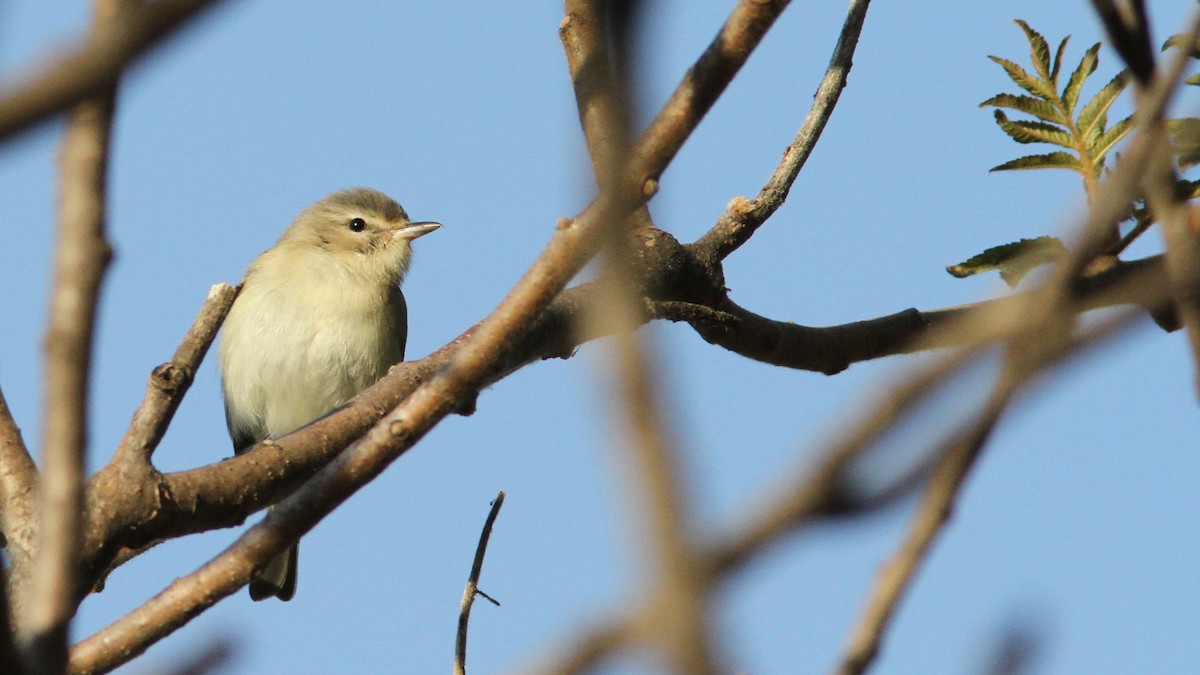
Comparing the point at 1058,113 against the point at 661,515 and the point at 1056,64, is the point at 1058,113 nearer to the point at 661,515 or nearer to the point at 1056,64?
the point at 1056,64

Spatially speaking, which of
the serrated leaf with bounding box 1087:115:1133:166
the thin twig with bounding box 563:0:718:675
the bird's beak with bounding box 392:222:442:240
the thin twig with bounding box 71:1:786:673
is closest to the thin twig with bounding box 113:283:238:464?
the thin twig with bounding box 71:1:786:673

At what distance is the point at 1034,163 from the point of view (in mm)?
3557

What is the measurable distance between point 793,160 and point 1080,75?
4.37 feet

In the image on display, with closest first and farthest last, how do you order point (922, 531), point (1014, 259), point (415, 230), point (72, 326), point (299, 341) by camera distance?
1. point (922, 531)
2. point (72, 326)
3. point (1014, 259)
4. point (299, 341)
5. point (415, 230)

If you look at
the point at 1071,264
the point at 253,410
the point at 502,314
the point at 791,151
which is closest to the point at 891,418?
the point at 1071,264

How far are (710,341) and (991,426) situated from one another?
3646mm

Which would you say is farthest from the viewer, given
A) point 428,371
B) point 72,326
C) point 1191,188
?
point 428,371

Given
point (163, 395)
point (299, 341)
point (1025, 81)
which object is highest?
point (299, 341)

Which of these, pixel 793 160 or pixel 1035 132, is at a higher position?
pixel 793 160

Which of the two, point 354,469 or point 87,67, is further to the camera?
point 354,469

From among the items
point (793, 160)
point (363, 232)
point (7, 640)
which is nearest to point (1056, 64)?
Result: point (793, 160)

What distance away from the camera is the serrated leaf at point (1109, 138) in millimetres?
3424

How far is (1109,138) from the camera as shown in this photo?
3.46 m

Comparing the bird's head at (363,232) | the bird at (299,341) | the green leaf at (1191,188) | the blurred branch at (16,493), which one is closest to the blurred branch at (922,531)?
the green leaf at (1191,188)
